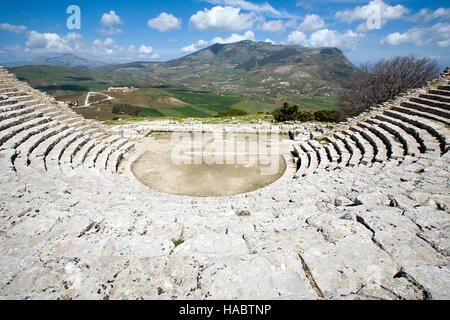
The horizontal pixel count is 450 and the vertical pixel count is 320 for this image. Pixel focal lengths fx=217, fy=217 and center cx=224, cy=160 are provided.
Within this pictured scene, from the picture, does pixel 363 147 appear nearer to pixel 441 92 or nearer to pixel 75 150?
pixel 441 92

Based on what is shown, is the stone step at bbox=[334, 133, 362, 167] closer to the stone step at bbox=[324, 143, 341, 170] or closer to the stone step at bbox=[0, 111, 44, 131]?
the stone step at bbox=[324, 143, 341, 170]

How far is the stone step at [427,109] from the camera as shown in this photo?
12.3 meters

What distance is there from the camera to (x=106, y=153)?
1299cm

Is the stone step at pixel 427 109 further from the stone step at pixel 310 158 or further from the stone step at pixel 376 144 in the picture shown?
the stone step at pixel 310 158

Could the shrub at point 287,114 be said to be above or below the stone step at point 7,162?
above

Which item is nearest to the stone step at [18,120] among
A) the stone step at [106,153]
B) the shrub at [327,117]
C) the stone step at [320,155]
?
the stone step at [106,153]

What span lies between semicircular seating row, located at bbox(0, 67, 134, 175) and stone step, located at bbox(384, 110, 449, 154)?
15948 millimetres

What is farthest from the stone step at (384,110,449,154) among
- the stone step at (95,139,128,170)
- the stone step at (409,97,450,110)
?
the stone step at (95,139,128,170)

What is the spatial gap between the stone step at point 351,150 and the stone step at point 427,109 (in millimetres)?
4782

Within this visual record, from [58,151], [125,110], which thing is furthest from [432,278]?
[125,110]

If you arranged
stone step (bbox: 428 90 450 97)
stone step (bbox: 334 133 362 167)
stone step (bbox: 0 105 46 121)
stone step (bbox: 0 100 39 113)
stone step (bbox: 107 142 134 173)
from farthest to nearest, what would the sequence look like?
stone step (bbox: 428 90 450 97) < stone step (bbox: 107 142 134 173) < stone step (bbox: 0 100 39 113) < stone step (bbox: 0 105 46 121) < stone step (bbox: 334 133 362 167)

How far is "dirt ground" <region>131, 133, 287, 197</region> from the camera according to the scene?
429 inches

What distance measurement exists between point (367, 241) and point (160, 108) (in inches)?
3248
